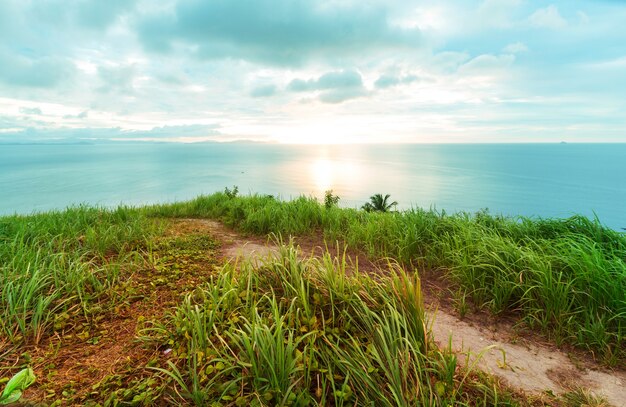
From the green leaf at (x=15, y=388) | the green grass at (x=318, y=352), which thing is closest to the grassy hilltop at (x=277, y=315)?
the green grass at (x=318, y=352)

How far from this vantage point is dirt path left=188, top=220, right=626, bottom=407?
7.29ft

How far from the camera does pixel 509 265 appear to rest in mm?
3471

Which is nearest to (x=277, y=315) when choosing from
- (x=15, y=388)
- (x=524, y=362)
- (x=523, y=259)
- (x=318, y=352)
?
(x=318, y=352)

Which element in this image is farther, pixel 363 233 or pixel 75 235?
pixel 363 233

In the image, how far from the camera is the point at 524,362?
98.0 inches

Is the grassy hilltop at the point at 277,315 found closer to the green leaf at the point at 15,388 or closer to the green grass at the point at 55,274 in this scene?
the green grass at the point at 55,274

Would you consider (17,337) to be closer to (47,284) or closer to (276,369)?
(47,284)

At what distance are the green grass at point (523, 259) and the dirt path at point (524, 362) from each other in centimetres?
24

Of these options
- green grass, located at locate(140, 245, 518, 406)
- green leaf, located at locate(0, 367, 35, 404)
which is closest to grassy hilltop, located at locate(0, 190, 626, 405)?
green grass, located at locate(140, 245, 518, 406)

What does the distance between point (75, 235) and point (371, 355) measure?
4.49 metres

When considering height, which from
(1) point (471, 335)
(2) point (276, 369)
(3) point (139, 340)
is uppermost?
(2) point (276, 369)

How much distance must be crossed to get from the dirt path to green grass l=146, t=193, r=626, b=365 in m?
0.24

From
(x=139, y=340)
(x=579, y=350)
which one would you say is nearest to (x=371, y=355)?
(x=139, y=340)

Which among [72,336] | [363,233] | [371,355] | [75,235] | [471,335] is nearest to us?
[371,355]
